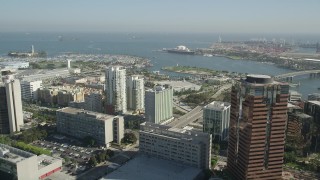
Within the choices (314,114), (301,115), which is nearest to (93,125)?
(301,115)

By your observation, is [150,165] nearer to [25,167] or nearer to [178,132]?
[178,132]

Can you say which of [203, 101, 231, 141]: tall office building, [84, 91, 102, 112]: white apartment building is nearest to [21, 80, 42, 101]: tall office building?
[84, 91, 102, 112]: white apartment building

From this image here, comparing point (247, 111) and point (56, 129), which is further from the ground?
point (247, 111)

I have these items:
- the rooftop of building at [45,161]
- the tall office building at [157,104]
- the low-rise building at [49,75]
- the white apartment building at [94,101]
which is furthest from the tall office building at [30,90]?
the rooftop of building at [45,161]

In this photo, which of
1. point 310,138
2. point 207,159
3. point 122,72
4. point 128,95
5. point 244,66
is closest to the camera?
point 207,159

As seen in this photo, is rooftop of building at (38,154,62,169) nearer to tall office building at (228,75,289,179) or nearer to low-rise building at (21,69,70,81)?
tall office building at (228,75,289,179)

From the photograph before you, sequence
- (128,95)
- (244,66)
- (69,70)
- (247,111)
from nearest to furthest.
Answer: (247,111), (128,95), (69,70), (244,66)

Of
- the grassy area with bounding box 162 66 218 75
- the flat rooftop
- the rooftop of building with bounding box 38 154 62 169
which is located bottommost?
the flat rooftop

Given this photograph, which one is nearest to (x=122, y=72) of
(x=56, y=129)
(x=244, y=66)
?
(x=56, y=129)
